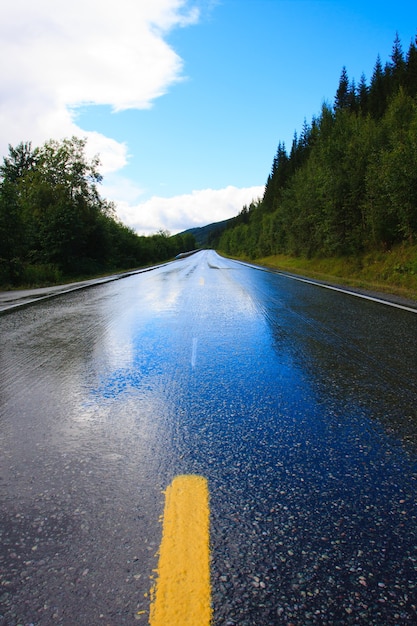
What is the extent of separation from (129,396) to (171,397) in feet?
1.33

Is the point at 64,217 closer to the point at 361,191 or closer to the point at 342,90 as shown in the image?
the point at 361,191

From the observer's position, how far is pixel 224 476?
8.04 ft

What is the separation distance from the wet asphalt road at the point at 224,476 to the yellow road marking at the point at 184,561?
0.05 m

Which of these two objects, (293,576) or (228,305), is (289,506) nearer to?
(293,576)

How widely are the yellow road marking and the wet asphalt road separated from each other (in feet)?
0.18

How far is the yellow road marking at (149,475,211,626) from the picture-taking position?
1541mm

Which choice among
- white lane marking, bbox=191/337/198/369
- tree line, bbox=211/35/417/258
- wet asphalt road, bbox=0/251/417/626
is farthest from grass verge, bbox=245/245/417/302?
wet asphalt road, bbox=0/251/417/626

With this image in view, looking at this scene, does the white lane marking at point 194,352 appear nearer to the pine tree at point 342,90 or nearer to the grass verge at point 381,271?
the grass verge at point 381,271

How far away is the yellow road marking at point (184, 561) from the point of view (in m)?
1.54

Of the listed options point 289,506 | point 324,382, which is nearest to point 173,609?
point 289,506

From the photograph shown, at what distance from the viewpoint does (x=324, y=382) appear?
431cm

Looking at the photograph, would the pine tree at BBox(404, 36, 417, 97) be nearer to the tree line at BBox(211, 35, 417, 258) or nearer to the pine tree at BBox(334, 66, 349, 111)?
the pine tree at BBox(334, 66, 349, 111)

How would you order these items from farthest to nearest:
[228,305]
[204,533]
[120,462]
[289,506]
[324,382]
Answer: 1. [228,305]
2. [324,382]
3. [120,462]
4. [289,506]
5. [204,533]

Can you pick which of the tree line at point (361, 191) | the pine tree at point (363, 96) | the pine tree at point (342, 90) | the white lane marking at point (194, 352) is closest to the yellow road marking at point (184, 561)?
the white lane marking at point (194, 352)
